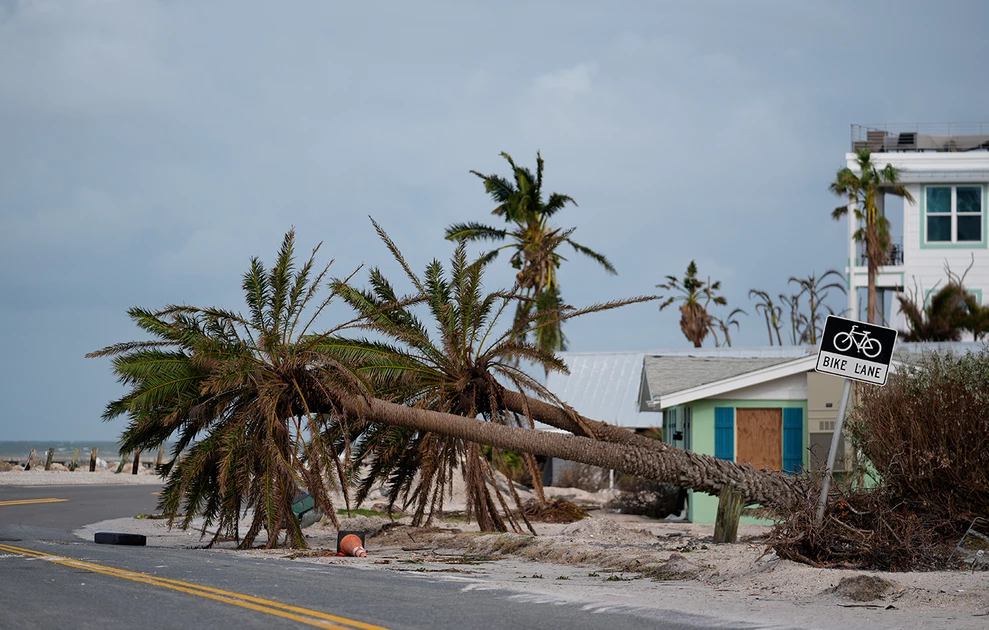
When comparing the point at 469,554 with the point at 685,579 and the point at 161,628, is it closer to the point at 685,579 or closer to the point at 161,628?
the point at 685,579

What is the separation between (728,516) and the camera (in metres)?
15.1

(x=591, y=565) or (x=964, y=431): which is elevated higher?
(x=964, y=431)

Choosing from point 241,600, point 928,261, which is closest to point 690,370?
point 241,600

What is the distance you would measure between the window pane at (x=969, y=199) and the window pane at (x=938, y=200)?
0.45 m

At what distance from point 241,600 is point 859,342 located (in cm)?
690

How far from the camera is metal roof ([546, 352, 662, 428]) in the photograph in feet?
111

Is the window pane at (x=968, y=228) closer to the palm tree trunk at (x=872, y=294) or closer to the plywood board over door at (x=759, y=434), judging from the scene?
the palm tree trunk at (x=872, y=294)

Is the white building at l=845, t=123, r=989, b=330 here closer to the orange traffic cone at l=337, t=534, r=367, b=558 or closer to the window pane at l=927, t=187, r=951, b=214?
the window pane at l=927, t=187, r=951, b=214

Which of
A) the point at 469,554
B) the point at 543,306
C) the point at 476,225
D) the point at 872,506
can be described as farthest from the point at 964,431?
the point at 476,225

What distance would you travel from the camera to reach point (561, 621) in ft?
26.7

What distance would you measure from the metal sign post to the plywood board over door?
39.0 feet

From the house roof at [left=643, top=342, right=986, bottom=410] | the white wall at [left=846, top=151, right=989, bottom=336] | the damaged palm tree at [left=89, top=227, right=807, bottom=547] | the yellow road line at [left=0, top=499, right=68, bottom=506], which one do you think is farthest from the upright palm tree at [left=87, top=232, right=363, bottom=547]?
the white wall at [left=846, top=151, right=989, bottom=336]

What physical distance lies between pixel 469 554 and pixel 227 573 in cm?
474

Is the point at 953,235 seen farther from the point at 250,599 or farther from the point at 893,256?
the point at 250,599
